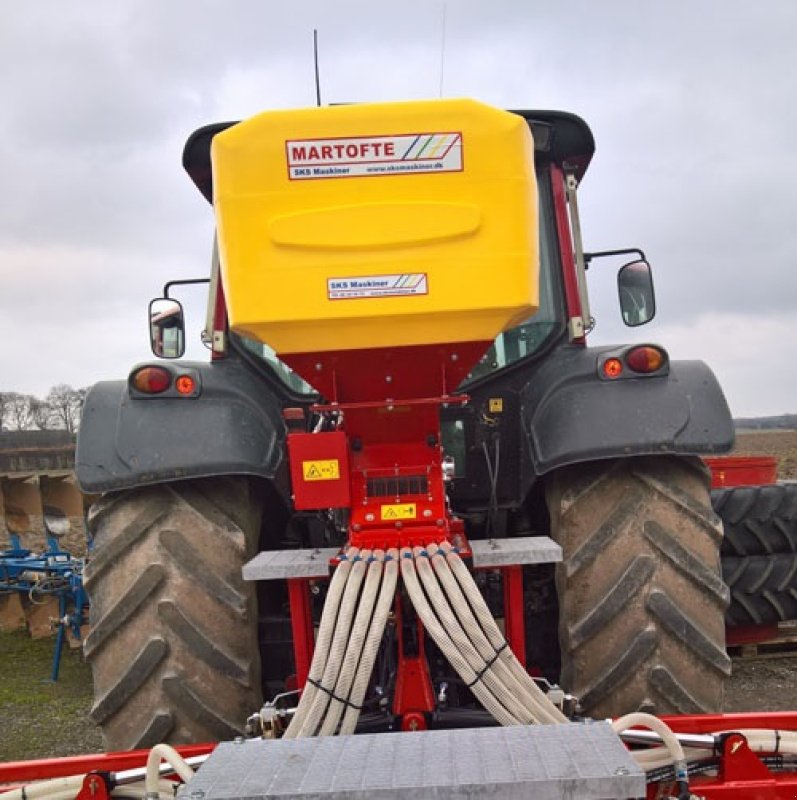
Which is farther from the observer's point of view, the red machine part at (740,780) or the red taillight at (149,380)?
the red taillight at (149,380)

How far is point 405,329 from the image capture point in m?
2.00

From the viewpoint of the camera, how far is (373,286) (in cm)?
196

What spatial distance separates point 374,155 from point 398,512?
0.96 meters

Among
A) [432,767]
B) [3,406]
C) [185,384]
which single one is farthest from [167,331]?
[3,406]

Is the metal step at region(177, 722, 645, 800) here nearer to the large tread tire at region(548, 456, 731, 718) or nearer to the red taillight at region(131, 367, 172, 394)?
the large tread tire at region(548, 456, 731, 718)

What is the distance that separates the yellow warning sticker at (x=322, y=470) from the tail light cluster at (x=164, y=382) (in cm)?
60

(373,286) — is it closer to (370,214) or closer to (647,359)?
(370,214)

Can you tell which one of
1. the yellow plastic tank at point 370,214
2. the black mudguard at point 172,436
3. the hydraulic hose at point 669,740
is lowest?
the hydraulic hose at point 669,740

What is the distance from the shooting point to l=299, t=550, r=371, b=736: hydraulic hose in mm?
2037

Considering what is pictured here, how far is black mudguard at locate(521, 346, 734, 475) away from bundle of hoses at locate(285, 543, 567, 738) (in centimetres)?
60

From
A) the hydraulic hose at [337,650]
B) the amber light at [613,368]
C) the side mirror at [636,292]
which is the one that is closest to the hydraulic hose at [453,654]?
the hydraulic hose at [337,650]

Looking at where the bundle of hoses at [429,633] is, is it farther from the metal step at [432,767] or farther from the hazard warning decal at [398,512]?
the metal step at [432,767]

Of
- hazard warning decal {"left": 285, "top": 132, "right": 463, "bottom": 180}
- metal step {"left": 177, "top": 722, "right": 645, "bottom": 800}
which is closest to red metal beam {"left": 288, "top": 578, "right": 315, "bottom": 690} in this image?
metal step {"left": 177, "top": 722, "right": 645, "bottom": 800}

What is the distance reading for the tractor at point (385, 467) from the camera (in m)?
1.96
